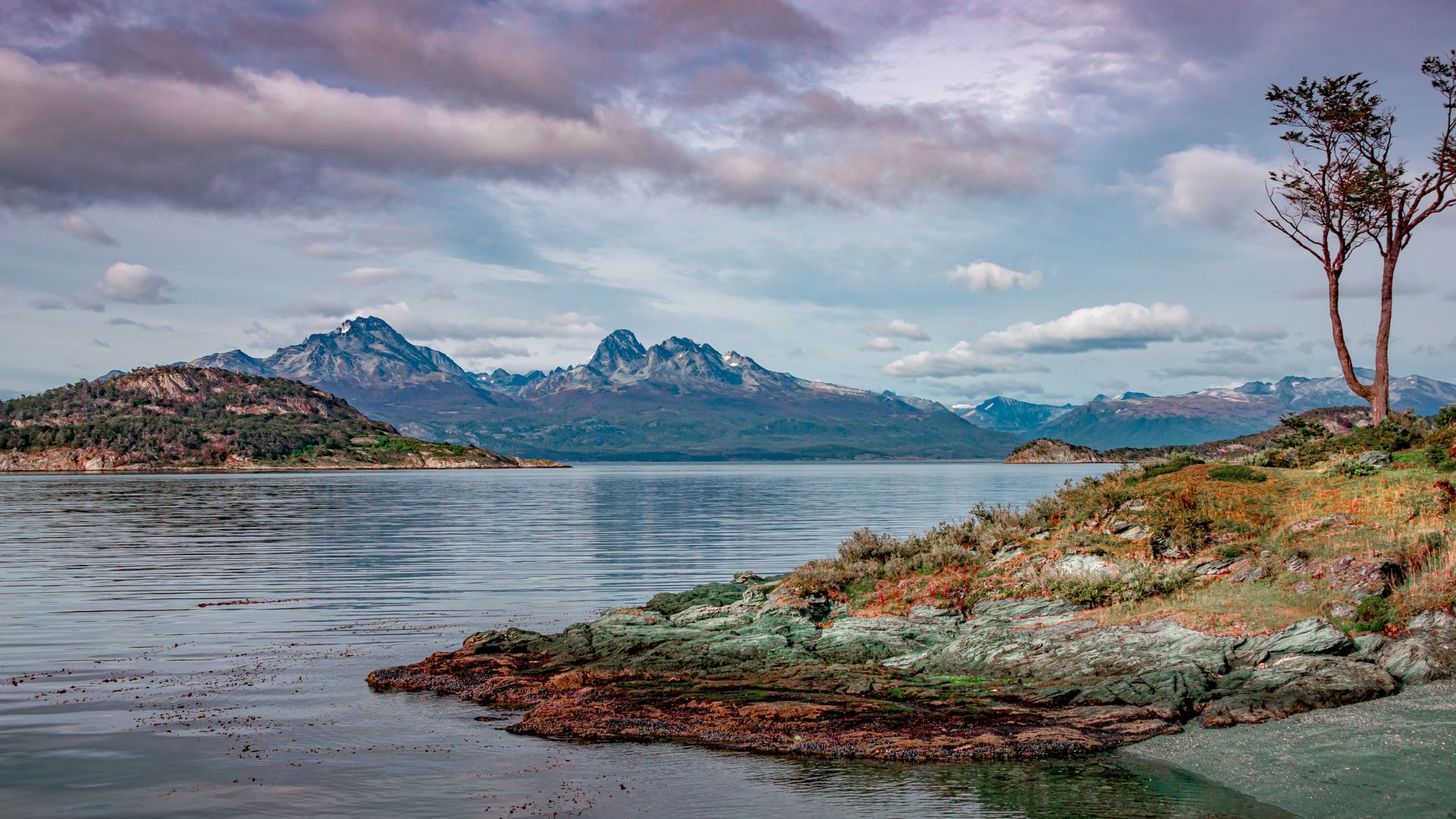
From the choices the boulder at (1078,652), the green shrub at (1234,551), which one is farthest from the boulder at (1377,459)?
the boulder at (1078,652)

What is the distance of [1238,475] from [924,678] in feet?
55.3

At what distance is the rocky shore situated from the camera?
58.3 feet

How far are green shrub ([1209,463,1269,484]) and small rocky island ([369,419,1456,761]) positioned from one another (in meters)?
0.08

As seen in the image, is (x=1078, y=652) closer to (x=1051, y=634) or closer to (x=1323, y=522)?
(x=1051, y=634)

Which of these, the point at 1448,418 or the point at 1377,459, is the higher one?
the point at 1448,418

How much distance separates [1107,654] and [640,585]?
24645 millimetres

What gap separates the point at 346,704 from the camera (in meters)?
21.3

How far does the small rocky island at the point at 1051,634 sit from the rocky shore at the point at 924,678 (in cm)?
6

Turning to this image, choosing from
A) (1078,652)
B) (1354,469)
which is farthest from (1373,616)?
(1354,469)

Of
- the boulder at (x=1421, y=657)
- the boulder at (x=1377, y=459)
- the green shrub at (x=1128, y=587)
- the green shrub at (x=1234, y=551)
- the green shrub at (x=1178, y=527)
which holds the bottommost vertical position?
the boulder at (x=1421, y=657)

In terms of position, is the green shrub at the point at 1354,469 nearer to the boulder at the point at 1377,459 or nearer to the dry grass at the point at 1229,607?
the boulder at the point at 1377,459

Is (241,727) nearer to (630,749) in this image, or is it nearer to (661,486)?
(630,749)

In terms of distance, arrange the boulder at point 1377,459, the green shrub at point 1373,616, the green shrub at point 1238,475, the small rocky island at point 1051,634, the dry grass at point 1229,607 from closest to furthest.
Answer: the small rocky island at point 1051,634 < the green shrub at point 1373,616 < the dry grass at point 1229,607 < the boulder at point 1377,459 < the green shrub at point 1238,475

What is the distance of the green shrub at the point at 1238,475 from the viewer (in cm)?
3195
